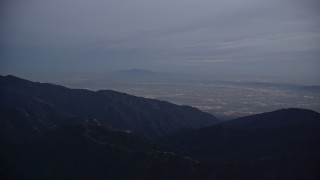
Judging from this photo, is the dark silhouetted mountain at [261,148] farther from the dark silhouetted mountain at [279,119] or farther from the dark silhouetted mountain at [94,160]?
the dark silhouetted mountain at [94,160]

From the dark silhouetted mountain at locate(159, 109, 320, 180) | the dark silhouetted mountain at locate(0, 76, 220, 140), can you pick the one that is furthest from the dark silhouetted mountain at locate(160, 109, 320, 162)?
the dark silhouetted mountain at locate(0, 76, 220, 140)

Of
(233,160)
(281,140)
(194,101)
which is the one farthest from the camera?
A: (194,101)

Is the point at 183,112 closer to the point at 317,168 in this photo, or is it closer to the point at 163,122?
the point at 163,122

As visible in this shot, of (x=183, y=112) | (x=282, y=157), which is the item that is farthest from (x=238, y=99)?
(x=282, y=157)

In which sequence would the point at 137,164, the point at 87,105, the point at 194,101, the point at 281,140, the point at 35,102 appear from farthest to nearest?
the point at 194,101
the point at 87,105
the point at 35,102
the point at 281,140
the point at 137,164

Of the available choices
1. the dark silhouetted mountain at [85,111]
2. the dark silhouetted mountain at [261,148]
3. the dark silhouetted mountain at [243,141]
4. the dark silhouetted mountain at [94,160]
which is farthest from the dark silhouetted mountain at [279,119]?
the dark silhouetted mountain at [94,160]

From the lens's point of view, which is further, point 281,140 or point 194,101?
point 194,101

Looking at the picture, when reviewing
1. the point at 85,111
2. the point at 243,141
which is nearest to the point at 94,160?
the point at 243,141
